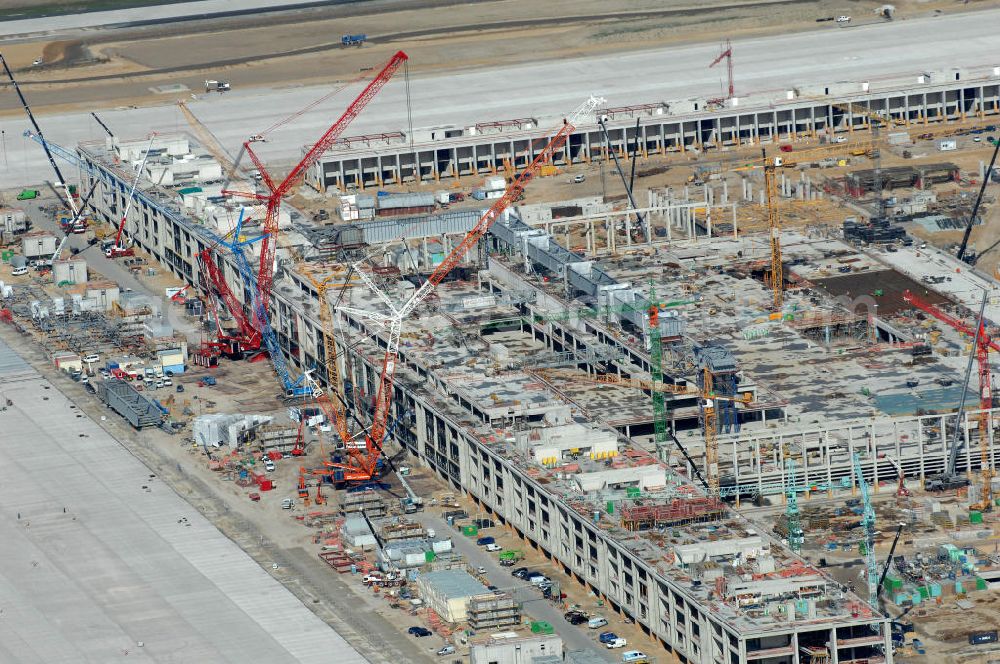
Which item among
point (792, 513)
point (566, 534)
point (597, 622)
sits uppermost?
point (566, 534)

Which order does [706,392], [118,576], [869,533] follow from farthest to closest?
[706,392] → [118,576] → [869,533]

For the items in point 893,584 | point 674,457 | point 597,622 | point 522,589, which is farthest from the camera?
point 674,457

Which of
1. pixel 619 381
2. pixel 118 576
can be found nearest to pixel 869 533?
pixel 619 381

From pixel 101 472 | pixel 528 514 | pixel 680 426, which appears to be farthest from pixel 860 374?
pixel 101 472

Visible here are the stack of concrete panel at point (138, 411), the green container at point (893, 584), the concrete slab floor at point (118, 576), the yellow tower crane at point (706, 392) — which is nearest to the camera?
the concrete slab floor at point (118, 576)

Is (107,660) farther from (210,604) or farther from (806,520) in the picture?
(806,520)

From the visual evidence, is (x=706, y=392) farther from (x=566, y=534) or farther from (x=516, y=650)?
(x=516, y=650)

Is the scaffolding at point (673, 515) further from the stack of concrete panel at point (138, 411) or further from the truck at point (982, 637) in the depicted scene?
the stack of concrete panel at point (138, 411)

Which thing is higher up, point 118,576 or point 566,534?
point 566,534

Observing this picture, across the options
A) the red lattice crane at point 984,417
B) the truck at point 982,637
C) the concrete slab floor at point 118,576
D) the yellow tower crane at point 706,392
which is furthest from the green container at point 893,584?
the concrete slab floor at point 118,576
